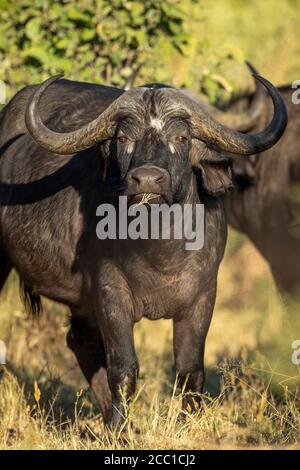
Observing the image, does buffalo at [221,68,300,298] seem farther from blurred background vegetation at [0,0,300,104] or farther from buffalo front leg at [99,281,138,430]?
buffalo front leg at [99,281,138,430]

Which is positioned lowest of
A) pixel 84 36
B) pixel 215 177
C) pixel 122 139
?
pixel 215 177

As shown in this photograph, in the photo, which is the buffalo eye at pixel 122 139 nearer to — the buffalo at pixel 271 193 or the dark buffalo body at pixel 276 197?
the buffalo at pixel 271 193

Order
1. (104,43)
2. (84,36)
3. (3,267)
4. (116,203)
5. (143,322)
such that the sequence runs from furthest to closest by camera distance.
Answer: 1. (143,322)
2. (104,43)
3. (84,36)
4. (3,267)
5. (116,203)

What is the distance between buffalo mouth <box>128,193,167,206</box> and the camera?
5.79 meters

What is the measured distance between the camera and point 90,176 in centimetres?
672

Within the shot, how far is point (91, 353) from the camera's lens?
7.43 m

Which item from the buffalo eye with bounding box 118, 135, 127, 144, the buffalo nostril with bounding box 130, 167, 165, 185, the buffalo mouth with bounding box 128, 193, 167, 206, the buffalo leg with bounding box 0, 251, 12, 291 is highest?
the buffalo eye with bounding box 118, 135, 127, 144

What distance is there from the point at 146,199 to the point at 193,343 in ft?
3.47

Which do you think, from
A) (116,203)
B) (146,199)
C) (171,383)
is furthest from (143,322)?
(146,199)

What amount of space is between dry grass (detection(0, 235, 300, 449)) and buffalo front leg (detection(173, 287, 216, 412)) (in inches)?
4.1

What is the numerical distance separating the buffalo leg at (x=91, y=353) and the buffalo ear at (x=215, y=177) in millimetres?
1344

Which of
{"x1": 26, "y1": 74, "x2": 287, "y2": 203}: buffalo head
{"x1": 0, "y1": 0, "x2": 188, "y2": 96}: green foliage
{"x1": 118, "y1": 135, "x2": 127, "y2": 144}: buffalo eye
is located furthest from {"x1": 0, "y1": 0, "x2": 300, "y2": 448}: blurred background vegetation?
{"x1": 118, "y1": 135, "x2": 127, "y2": 144}: buffalo eye

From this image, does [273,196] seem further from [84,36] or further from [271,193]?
[84,36]

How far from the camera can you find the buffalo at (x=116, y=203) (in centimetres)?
611
